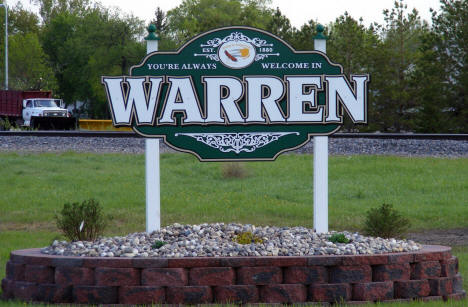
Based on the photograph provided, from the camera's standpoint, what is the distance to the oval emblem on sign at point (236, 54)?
427 inches

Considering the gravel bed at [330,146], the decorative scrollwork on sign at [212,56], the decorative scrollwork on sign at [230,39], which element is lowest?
the gravel bed at [330,146]

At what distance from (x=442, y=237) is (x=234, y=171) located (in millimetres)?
7448

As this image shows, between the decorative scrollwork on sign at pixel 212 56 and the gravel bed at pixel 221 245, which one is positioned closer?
the gravel bed at pixel 221 245

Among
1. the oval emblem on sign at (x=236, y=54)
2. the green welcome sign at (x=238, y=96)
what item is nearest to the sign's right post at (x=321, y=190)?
the green welcome sign at (x=238, y=96)

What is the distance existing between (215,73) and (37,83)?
196 ft

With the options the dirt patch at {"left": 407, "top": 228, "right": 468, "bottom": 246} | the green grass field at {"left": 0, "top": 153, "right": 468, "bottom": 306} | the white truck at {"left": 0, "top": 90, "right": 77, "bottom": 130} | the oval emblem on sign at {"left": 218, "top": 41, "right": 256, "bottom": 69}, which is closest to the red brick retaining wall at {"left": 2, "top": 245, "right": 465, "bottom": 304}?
the oval emblem on sign at {"left": 218, "top": 41, "right": 256, "bottom": 69}

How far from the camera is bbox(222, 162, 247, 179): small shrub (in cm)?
2159

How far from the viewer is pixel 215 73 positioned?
10805mm

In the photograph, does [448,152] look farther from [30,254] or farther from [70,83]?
[70,83]

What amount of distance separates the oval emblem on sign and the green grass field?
4763mm

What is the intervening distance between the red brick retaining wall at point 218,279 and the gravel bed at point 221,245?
35 centimetres

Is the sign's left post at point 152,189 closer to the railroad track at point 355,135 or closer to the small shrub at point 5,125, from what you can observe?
the railroad track at point 355,135

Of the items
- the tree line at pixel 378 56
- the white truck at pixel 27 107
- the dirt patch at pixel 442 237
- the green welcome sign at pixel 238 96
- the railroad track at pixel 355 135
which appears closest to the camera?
the green welcome sign at pixel 238 96

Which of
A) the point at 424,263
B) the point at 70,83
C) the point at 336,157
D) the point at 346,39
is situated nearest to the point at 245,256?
the point at 424,263
